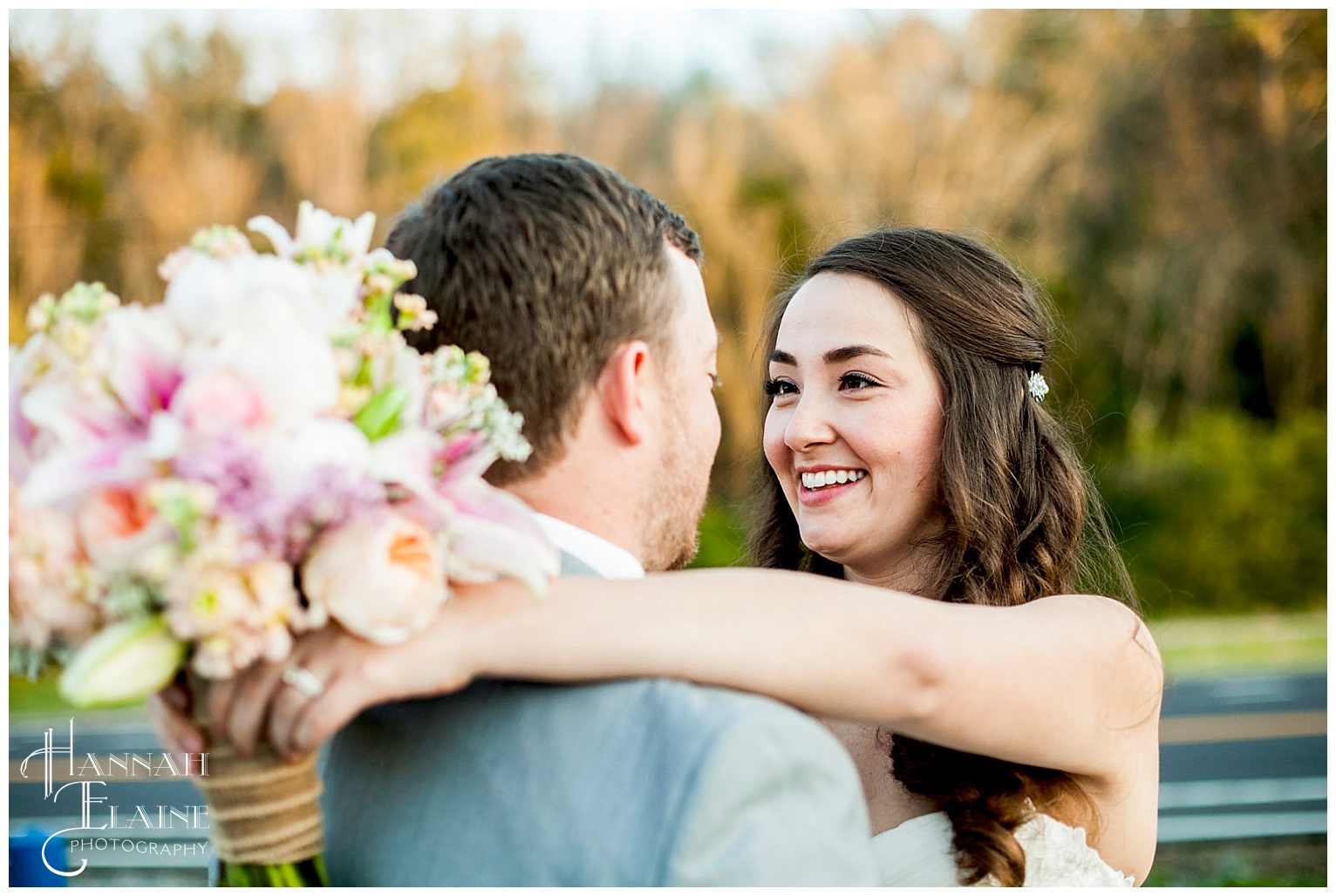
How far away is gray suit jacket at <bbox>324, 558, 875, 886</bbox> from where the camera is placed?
1.62 metres

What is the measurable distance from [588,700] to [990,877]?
4.83 ft

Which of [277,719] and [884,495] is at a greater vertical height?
[277,719]

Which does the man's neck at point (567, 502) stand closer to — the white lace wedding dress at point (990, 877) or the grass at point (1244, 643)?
the white lace wedding dress at point (990, 877)

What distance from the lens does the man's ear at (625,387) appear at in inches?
81.2

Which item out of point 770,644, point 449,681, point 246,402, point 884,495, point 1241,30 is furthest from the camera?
point 1241,30

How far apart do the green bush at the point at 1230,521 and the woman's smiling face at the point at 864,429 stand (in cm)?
1467

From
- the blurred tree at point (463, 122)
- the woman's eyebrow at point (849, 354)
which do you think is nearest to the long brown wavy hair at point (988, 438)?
the woman's eyebrow at point (849, 354)

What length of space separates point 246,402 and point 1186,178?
22.7 meters

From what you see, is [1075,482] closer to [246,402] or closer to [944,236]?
[944,236]

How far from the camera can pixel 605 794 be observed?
171 cm

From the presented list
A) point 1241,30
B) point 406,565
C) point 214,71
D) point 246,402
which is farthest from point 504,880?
point 1241,30

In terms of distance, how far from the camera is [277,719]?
1575mm

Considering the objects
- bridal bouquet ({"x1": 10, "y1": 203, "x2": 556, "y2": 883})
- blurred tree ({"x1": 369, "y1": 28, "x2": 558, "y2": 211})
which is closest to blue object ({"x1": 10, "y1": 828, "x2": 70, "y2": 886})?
bridal bouquet ({"x1": 10, "y1": 203, "x2": 556, "y2": 883})

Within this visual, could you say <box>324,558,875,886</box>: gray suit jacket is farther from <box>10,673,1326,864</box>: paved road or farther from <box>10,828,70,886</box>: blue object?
<box>10,673,1326,864</box>: paved road
